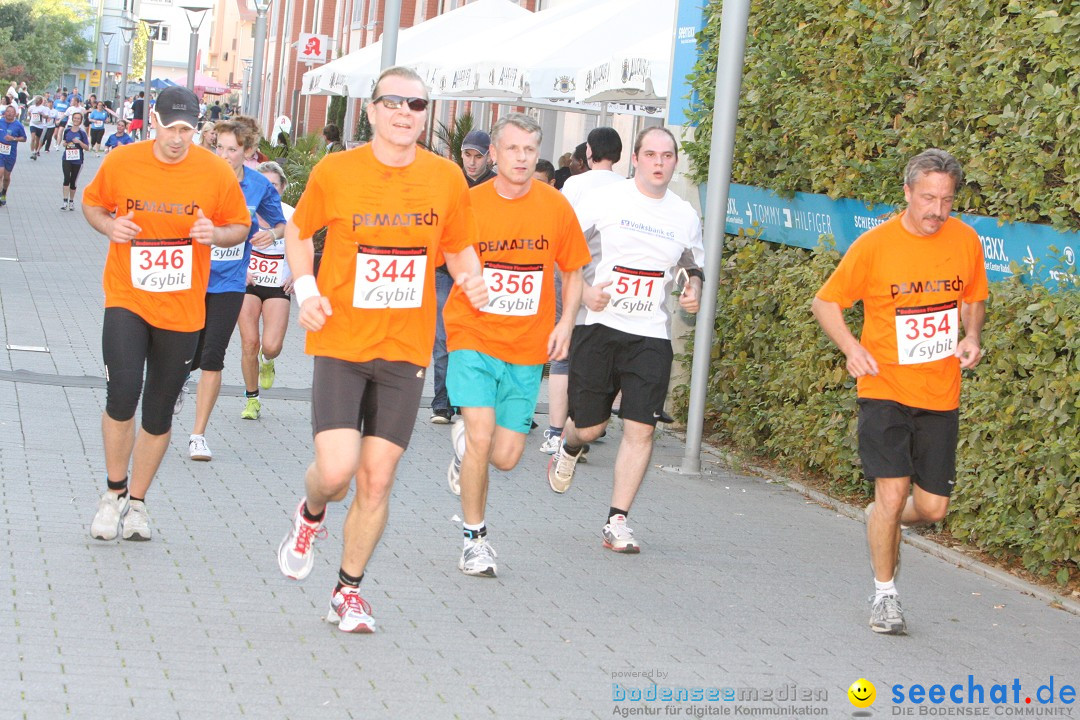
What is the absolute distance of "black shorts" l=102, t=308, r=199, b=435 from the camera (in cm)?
677

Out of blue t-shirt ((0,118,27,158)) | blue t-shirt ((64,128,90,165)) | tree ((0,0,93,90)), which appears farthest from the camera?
tree ((0,0,93,90))

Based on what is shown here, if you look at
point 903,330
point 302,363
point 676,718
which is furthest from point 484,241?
point 302,363

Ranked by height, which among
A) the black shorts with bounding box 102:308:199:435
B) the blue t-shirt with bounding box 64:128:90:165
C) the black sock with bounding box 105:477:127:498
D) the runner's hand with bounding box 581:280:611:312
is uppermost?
the blue t-shirt with bounding box 64:128:90:165

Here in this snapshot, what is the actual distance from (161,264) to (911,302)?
3196mm

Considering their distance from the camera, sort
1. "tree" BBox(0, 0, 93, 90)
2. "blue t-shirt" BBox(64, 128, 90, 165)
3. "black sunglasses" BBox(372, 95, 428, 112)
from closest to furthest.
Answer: "black sunglasses" BBox(372, 95, 428, 112)
"blue t-shirt" BBox(64, 128, 90, 165)
"tree" BBox(0, 0, 93, 90)

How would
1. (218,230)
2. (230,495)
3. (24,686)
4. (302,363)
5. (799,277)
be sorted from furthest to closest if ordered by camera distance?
(302,363), (799,277), (230,495), (218,230), (24,686)

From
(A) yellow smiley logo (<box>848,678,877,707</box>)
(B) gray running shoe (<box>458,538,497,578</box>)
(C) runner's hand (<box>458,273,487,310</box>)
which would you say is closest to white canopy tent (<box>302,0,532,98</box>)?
(B) gray running shoe (<box>458,538,497,578</box>)

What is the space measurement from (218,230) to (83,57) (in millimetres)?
117244

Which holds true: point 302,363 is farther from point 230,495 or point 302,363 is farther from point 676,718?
point 676,718

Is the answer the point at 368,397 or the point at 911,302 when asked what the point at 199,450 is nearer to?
the point at 368,397

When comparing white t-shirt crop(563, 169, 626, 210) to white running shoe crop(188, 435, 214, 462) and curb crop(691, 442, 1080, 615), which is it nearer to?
curb crop(691, 442, 1080, 615)

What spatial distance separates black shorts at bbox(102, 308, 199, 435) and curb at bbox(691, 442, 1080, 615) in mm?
3935

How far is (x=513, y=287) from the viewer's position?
23.0 ft

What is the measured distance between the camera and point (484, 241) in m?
7.02
